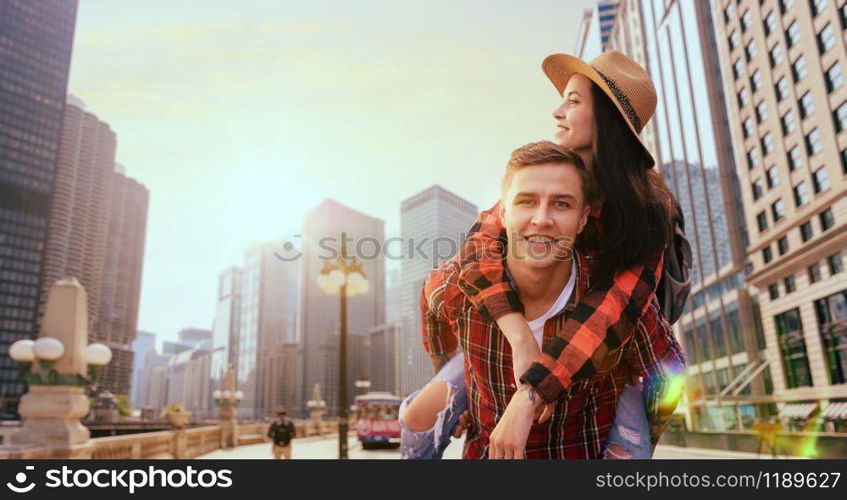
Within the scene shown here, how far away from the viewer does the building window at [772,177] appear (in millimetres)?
48781

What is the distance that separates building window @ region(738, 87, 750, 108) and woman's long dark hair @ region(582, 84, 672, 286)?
58.7 m

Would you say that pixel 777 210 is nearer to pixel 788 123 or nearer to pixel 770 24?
pixel 788 123

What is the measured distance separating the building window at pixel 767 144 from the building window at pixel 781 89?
3153 millimetres

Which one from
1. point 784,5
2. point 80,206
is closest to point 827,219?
point 784,5

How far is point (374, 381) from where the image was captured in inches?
6737

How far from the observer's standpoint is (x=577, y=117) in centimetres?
222

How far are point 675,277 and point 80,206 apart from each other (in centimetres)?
21500

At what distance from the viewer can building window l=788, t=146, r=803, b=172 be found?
44684 millimetres

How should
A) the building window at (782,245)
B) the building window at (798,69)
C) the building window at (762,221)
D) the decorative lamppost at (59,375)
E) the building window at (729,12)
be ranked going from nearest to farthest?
the decorative lamppost at (59,375), the building window at (798,69), the building window at (782,245), the building window at (762,221), the building window at (729,12)

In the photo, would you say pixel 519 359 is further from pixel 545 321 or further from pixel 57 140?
pixel 57 140

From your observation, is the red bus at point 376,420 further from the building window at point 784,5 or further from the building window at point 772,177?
the building window at point 784,5

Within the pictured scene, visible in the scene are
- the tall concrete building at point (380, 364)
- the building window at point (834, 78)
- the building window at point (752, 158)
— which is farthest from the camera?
the tall concrete building at point (380, 364)
